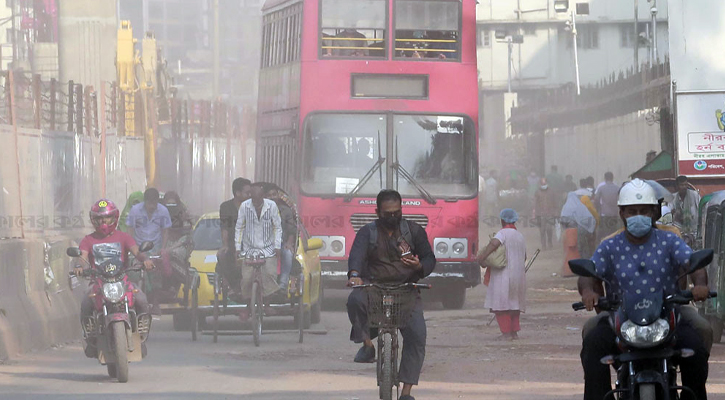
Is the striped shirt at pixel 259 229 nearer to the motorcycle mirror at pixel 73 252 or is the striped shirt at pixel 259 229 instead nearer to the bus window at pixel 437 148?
the motorcycle mirror at pixel 73 252

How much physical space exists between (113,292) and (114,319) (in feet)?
0.86

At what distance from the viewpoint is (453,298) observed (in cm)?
2167

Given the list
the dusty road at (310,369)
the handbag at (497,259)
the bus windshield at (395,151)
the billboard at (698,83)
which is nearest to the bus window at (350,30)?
Answer: the bus windshield at (395,151)

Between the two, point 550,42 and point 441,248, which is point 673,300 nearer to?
point 441,248

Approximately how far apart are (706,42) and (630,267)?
53.8 feet

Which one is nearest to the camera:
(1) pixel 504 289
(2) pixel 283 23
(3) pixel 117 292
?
(3) pixel 117 292

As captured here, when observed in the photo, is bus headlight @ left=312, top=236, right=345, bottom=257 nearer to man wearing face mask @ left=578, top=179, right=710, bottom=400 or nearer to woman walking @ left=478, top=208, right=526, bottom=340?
woman walking @ left=478, top=208, right=526, bottom=340

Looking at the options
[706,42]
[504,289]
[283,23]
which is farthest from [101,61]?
[504,289]

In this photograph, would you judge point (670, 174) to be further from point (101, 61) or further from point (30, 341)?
point (101, 61)

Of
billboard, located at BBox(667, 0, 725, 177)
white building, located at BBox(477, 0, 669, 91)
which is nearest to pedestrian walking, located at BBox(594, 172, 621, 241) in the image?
billboard, located at BBox(667, 0, 725, 177)

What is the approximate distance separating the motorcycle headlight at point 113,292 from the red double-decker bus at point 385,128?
837cm

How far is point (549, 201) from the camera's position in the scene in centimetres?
3609

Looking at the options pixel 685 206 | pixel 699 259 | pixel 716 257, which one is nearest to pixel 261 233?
pixel 716 257

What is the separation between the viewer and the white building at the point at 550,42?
77625 mm
